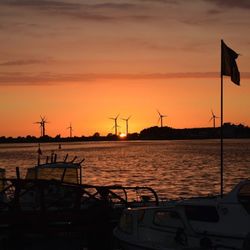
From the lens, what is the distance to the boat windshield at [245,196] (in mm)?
15855

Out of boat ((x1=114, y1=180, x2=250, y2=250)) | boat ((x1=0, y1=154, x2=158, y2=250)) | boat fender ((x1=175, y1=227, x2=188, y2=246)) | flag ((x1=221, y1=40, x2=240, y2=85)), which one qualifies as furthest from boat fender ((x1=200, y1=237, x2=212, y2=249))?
flag ((x1=221, y1=40, x2=240, y2=85))

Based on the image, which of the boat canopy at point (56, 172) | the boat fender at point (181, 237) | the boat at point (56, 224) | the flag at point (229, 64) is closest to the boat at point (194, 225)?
the boat fender at point (181, 237)

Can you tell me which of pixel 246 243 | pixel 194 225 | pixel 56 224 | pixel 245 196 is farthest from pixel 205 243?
pixel 56 224

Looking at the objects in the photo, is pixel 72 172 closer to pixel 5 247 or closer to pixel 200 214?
pixel 5 247

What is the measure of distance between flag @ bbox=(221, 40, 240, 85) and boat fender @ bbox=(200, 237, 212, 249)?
31.4ft

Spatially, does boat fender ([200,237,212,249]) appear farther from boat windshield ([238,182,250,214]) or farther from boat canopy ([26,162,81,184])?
boat canopy ([26,162,81,184])

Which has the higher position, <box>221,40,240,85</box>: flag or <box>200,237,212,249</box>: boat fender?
<box>221,40,240,85</box>: flag

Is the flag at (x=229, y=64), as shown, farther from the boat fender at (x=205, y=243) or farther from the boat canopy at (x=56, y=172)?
the boat fender at (x=205, y=243)

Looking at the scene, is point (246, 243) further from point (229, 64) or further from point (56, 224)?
point (229, 64)

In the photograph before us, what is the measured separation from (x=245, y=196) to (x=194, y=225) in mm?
1608

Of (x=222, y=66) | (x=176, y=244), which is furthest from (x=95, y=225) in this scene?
(x=222, y=66)

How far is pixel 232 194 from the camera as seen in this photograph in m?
16.1

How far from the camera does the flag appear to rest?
77.4 ft

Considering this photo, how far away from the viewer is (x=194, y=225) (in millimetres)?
16172
